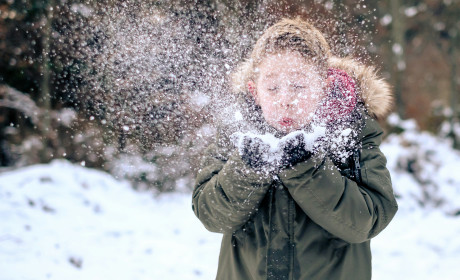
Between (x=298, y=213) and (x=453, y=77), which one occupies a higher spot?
(x=453, y=77)

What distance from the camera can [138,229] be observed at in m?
4.00

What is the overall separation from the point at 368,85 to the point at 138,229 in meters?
3.06

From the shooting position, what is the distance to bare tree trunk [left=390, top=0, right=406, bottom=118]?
7262 millimetres

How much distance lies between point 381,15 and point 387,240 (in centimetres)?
499

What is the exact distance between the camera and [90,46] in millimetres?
4059

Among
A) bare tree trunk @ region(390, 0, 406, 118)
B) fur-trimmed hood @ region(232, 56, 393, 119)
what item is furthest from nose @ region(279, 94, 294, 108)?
bare tree trunk @ region(390, 0, 406, 118)

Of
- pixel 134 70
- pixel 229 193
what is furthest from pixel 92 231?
pixel 229 193

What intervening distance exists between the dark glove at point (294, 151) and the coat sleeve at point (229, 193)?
9cm

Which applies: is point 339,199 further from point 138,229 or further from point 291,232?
point 138,229

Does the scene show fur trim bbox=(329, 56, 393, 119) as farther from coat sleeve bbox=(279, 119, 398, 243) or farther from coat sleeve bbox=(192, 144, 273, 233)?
coat sleeve bbox=(192, 144, 273, 233)

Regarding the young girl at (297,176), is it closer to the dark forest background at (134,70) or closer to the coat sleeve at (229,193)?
the coat sleeve at (229,193)

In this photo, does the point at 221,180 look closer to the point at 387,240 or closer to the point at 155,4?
the point at 155,4

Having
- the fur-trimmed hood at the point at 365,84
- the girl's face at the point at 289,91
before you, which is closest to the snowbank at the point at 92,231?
the fur-trimmed hood at the point at 365,84

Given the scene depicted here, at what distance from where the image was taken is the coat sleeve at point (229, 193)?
121 cm
